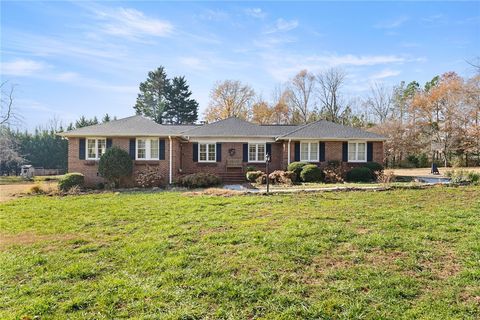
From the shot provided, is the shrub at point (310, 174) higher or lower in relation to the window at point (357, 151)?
lower

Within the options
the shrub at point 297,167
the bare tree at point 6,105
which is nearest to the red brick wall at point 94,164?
the shrub at point 297,167

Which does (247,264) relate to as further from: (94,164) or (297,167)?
(94,164)

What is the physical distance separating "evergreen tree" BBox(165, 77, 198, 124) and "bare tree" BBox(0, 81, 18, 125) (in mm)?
19188

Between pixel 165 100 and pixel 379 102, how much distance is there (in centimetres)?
3198

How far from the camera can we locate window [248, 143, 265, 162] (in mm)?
19709

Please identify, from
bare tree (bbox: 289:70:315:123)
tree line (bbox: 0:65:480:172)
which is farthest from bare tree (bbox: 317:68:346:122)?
bare tree (bbox: 289:70:315:123)

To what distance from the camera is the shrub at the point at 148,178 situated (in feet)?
53.6

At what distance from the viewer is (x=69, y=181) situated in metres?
14.9

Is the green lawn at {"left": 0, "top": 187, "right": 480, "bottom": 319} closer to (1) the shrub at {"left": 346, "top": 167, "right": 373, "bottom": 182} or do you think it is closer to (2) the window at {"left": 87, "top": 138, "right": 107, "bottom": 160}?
(1) the shrub at {"left": 346, "top": 167, "right": 373, "bottom": 182}

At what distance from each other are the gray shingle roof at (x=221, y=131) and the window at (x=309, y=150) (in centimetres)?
63

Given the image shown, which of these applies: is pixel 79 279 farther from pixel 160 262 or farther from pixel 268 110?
pixel 268 110

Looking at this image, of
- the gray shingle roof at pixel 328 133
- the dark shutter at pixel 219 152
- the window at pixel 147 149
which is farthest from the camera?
the dark shutter at pixel 219 152

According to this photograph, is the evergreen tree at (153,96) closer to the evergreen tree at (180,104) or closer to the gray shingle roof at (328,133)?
the evergreen tree at (180,104)

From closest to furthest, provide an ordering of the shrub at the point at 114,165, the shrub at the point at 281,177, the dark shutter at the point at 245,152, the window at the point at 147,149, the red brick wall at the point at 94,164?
the shrub at the point at 114,165 < the shrub at the point at 281,177 < the red brick wall at the point at 94,164 < the window at the point at 147,149 < the dark shutter at the point at 245,152
